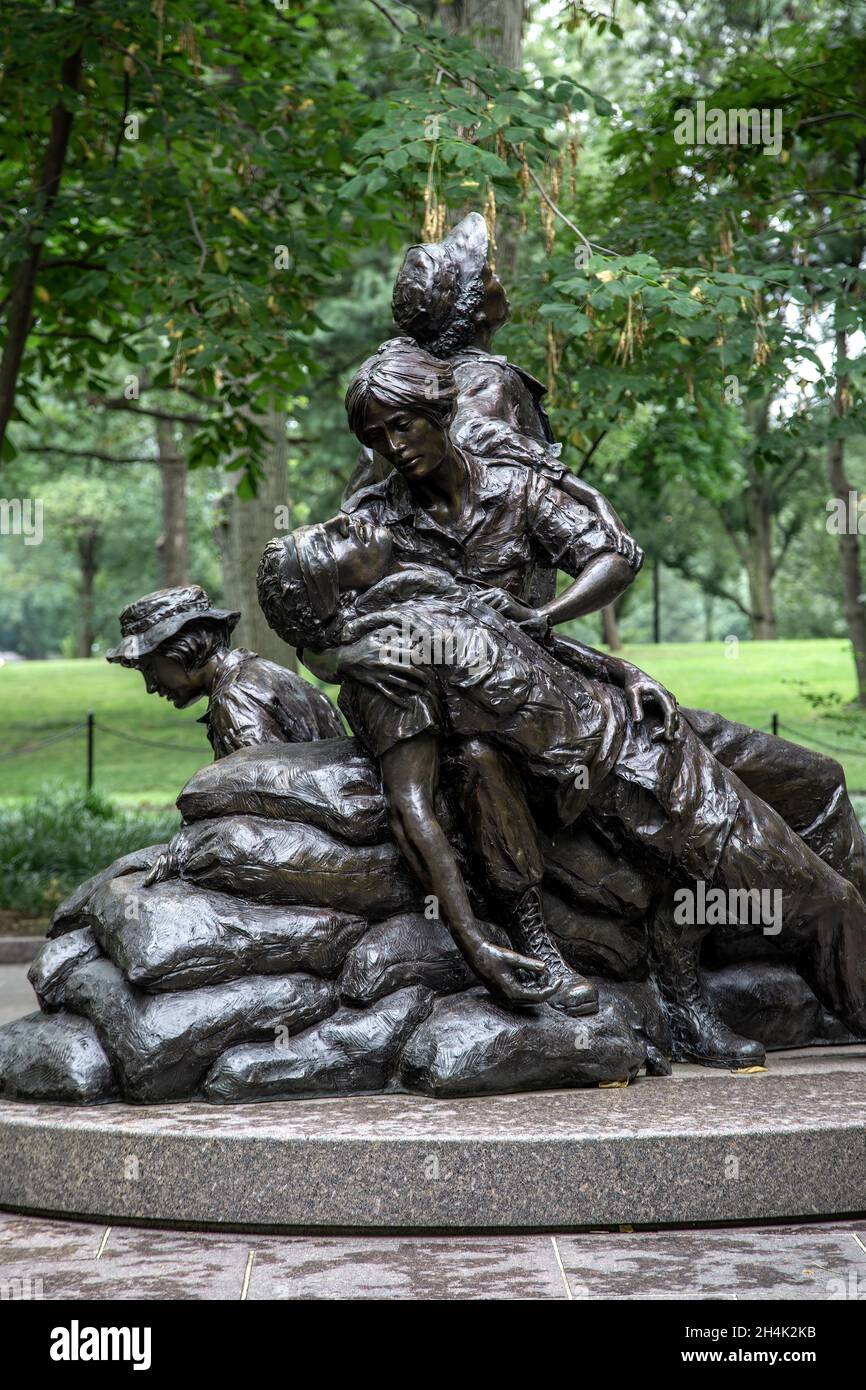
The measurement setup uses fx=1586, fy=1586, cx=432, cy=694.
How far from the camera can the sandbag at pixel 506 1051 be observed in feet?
15.2

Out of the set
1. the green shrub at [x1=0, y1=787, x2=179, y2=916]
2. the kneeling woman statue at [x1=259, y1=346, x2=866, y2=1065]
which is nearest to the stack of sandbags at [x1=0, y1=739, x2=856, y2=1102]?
the kneeling woman statue at [x1=259, y1=346, x2=866, y2=1065]

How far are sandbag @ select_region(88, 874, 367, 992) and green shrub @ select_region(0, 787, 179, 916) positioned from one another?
5904 millimetres

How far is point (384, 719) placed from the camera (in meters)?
4.89

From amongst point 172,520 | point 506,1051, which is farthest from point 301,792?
point 172,520

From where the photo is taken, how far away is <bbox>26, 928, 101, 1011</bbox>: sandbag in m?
4.95

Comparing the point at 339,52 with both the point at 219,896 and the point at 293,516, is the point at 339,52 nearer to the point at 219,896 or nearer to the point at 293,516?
the point at 293,516

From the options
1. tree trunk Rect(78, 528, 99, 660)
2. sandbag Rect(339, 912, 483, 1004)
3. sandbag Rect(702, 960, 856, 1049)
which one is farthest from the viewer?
tree trunk Rect(78, 528, 99, 660)

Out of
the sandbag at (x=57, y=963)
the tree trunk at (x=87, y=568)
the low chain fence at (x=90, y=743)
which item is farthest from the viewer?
the tree trunk at (x=87, y=568)

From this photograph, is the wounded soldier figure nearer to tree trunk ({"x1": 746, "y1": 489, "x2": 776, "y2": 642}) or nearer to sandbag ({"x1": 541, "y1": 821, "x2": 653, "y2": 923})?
sandbag ({"x1": 541, "y1": 821, "x2": 653, "y2": 923})

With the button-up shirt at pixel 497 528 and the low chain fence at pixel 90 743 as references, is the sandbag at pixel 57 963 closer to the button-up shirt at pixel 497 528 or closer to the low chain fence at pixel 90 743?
the button-up shirt at pixel 497 528

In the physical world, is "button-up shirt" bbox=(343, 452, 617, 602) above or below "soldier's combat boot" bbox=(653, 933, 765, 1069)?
above

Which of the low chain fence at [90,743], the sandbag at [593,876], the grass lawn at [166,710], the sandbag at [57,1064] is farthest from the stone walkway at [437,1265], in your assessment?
the grass lawn at [166,710]

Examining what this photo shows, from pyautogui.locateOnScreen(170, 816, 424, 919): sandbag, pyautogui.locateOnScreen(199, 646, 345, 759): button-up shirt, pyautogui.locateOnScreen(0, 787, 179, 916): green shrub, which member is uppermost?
pyautogui.locateOnScreen(199, 646, 345, 759): button-up shirt

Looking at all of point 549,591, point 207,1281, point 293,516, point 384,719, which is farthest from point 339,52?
point 207,1281
